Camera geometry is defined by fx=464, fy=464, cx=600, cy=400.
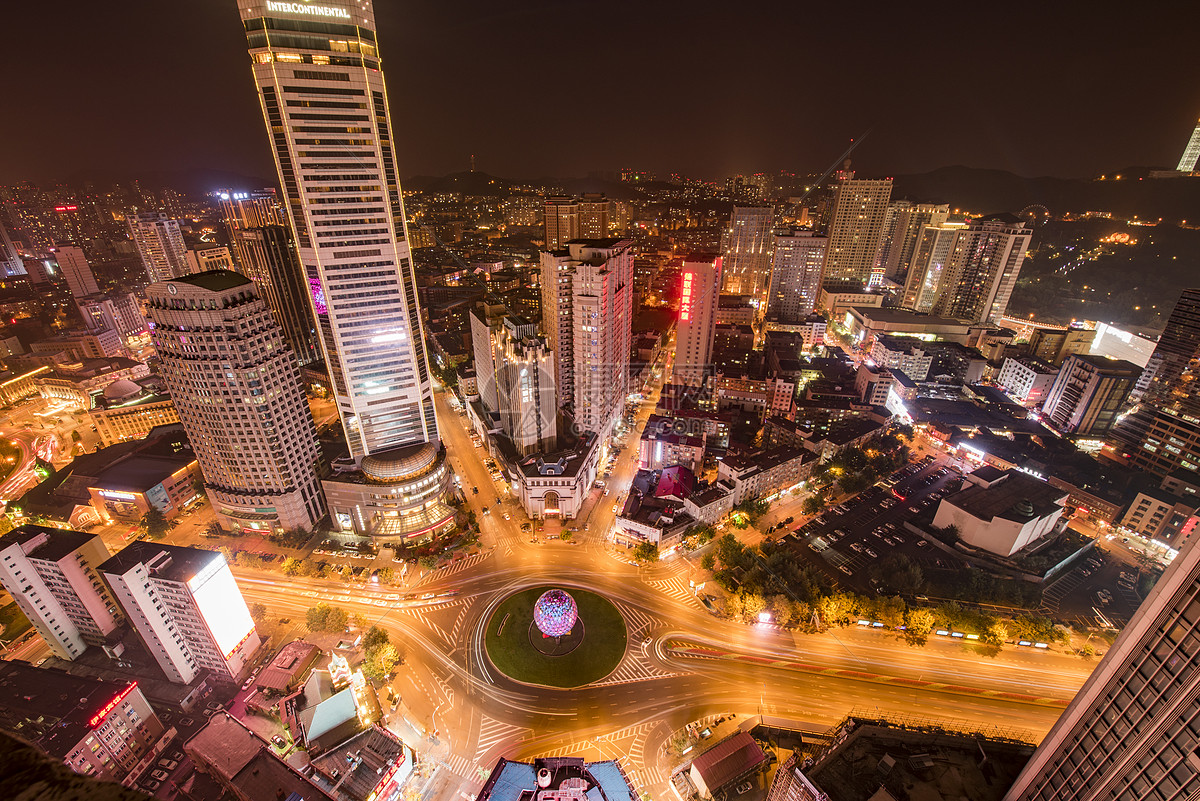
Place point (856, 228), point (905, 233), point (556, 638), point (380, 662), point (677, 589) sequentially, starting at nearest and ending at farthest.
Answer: point (380, 662) < point (556, 638) < point (677, 589) < point (856, 228) < point (905, 233)

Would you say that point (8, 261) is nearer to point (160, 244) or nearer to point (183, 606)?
point (160, 244)

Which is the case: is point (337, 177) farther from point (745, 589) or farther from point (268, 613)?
point (745, 589)

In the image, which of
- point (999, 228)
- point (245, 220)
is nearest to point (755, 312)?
point (999, 228)

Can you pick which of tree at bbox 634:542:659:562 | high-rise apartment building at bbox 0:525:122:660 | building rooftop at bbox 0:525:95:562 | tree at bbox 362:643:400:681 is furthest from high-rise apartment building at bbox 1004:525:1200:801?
building rooftop at bbox 0:525:95:562

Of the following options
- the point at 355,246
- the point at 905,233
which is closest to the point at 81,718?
the point at 355,246

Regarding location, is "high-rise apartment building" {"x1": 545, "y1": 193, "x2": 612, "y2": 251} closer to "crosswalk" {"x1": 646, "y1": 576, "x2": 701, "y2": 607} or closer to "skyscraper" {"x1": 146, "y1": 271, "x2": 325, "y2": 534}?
"skyscraper" {"x1": 146, "y1": 271, "x2": 325, "y2": 534}

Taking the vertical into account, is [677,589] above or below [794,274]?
below
